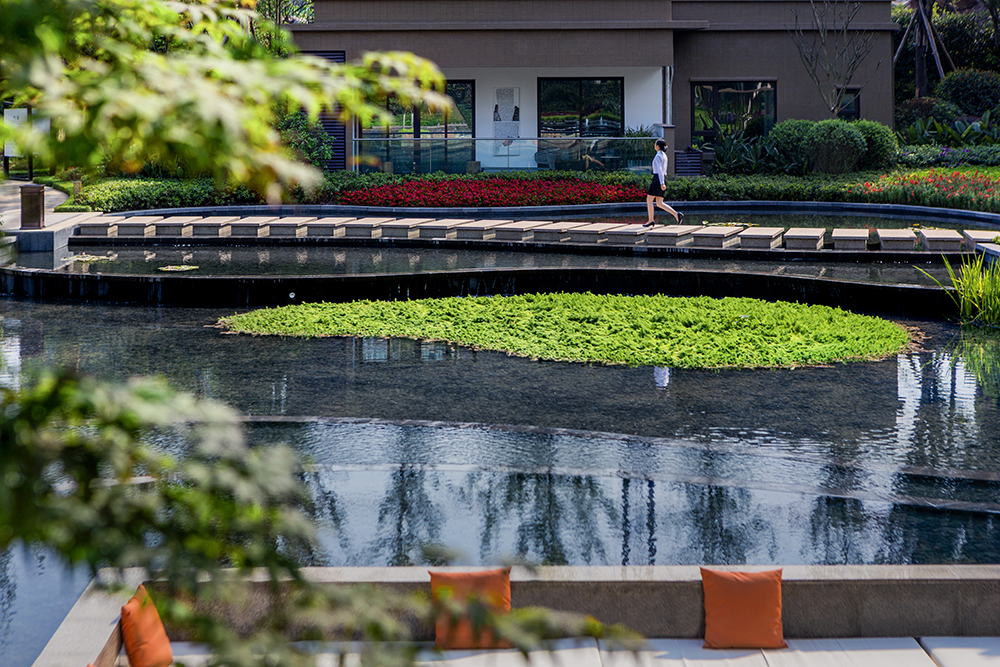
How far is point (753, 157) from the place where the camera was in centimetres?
2978

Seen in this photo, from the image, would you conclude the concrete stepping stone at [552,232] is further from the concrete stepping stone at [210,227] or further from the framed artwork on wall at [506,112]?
the framed artwork on wall at [506,112]

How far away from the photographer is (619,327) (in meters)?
12.9

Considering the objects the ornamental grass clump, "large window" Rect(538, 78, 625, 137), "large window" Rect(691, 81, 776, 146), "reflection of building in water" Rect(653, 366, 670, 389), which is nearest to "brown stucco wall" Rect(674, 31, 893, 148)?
"large window" Rect(691, 81, 776, 146)

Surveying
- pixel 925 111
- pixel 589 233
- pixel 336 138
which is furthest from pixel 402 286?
pixel 925 111

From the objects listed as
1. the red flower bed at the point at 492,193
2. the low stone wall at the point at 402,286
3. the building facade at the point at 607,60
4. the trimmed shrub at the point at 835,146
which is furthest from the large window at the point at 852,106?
the low stone wall at the point at 402,286

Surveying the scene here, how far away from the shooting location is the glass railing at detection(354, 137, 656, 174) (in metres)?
26.6

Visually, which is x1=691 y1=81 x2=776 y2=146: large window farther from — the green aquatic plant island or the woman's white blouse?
the green aquatic plant island

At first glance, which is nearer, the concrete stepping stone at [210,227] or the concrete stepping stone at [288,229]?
the concrete stepping stone at [288,229]

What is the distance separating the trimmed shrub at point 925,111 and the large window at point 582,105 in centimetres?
1130

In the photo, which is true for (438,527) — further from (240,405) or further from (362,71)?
(362,71)

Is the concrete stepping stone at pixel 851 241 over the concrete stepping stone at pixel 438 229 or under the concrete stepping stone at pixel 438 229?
under

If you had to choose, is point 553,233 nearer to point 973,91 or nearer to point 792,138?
point 792,138

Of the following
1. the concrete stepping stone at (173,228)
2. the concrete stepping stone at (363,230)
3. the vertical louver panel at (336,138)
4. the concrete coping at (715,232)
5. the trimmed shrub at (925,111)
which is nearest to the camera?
the concrete coping at (715,232)

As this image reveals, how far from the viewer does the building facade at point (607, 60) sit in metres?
30.5
